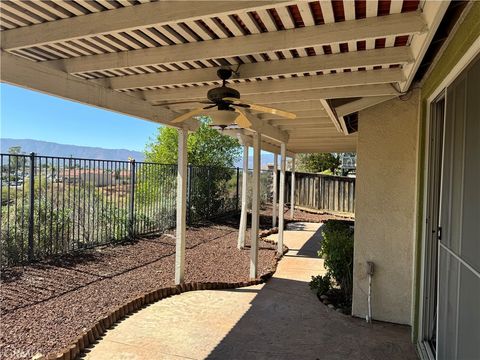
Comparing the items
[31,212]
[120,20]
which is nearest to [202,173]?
[31,212]

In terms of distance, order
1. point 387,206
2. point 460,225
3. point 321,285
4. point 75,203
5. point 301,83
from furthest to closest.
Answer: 1. point 75,203
2. point 321,285
3. point 387,206
4. point 301,83
5. point 460,225

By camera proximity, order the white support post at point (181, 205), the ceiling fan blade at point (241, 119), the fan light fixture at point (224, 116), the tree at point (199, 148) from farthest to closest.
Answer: the tree at point (199, 148) → the white support post at point (181, 205) → the ceiling fan blade at point (241, 119) → the fan light fixture at point (224, 116)

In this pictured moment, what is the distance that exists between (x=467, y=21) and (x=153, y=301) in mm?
4518

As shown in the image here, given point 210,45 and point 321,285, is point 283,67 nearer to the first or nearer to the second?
point 210,45

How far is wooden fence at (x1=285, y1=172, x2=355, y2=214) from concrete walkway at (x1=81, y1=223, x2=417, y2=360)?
10.0 m

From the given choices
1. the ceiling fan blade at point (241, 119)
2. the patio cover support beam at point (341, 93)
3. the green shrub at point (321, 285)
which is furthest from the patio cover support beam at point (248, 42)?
the green shrub at point (321, 285)

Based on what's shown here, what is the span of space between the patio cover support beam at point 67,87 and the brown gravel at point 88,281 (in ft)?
7.98

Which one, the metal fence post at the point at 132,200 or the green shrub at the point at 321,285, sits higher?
the metal fence post at the point at 132,200

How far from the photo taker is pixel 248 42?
273cm

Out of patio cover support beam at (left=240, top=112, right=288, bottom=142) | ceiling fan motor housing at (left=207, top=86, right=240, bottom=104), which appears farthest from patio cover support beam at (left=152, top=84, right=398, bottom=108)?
patio cover support beam at (left=240, top=112, right=288, bottom=142)

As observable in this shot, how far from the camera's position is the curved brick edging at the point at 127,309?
325cm

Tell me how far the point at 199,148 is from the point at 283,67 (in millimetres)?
11513

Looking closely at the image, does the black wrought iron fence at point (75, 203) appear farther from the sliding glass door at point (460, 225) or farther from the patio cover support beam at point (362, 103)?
the sliding glass door at point (460, 225)

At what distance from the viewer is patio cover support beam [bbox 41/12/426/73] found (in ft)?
7.79
